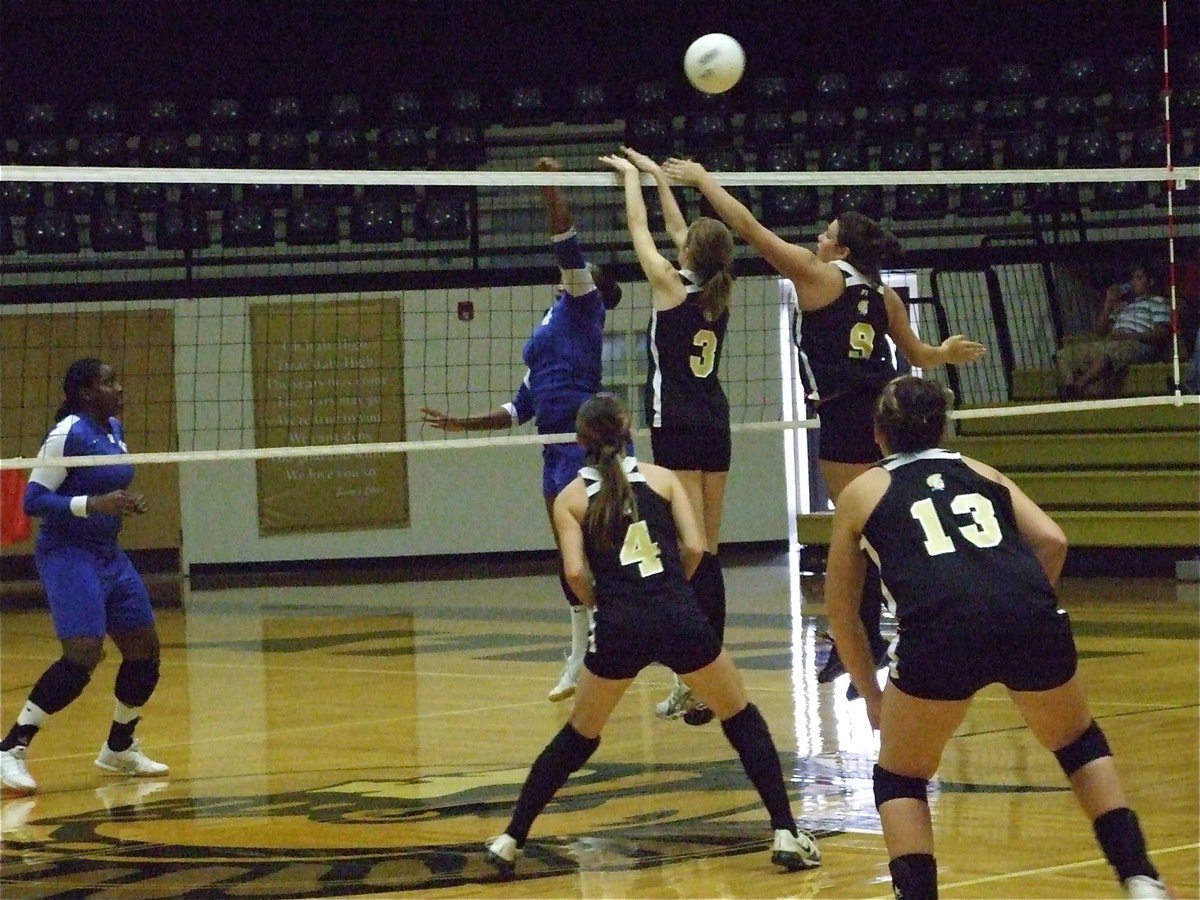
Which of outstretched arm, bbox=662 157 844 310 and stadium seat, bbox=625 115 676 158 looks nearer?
outstretched arm, bbox=662 157 844 310

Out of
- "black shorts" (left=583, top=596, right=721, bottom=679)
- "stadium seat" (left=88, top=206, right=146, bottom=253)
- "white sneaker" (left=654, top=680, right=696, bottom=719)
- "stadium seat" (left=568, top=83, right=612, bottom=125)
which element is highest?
"stadium seat" (left=568, top=83, right=612, bottom=125)

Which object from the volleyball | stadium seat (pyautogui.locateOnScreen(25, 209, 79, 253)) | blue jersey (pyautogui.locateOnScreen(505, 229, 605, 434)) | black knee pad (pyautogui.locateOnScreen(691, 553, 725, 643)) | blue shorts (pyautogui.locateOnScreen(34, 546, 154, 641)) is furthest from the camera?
stadium seat (pyautogui.locateOnScreen(25, 209, 79, 253))

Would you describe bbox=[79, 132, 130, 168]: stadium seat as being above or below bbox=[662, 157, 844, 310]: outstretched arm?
above

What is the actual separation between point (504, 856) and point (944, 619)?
179cm

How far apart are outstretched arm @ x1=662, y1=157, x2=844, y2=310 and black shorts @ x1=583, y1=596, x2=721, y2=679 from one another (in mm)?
1548

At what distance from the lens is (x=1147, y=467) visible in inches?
577

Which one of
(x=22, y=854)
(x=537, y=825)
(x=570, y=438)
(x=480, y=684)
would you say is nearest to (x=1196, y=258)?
(x=480, y=684)

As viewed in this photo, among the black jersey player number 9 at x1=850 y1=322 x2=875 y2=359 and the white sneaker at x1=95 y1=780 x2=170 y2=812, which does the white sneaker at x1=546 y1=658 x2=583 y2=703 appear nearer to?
the white sneaker at x1=95 y1=780 x2=170 y2=812

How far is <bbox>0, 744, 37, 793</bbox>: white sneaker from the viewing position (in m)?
7.26

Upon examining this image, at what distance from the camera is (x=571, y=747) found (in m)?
5.36

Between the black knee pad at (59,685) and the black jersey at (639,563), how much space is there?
288 centimetres

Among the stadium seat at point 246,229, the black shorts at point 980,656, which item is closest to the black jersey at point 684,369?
the black shorts at point 980,656

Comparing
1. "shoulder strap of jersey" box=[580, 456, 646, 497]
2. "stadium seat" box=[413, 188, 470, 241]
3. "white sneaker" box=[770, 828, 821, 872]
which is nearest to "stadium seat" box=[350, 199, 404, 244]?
"stadium seat" box=[413, 188, 470, 241]

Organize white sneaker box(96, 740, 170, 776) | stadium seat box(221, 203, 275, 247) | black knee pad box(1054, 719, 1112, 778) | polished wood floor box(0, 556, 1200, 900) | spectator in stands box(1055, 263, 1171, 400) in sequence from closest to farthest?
black knee pad box(1054, 719, 1112, 778) < polished wood floor box(0, 556, 1200, 900) < white sneaker box(96, 740, 170, 776) < spectator in stands box(1055, 263, 1171, 400) < stadium seat box(221, 203, 275, 247)
